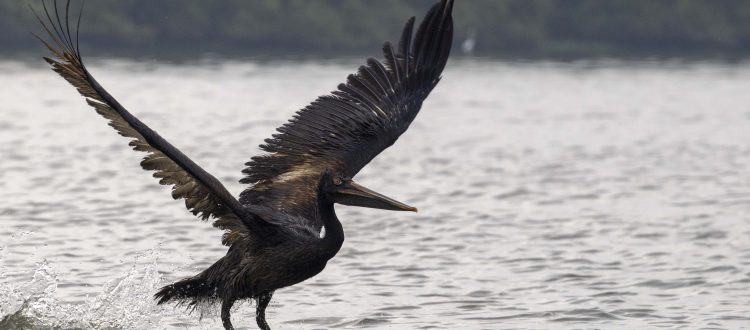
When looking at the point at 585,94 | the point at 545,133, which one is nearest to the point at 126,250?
the point at 545,133

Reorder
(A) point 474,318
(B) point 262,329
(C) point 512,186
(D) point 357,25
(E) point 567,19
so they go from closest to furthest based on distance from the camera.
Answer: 1. (B) point 262,329
2. (A) point 474,318
3. (C) point 512,186
4. (D) point 357,25
5. (E) point 567,19

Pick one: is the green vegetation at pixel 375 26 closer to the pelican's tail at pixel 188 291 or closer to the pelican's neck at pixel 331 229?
the pelican's tail at pixel 188 291

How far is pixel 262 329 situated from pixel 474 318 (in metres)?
1.44

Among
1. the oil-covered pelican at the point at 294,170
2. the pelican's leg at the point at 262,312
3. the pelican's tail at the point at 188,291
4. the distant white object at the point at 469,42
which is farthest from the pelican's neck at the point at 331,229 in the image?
the distant white object at the point at 469,42

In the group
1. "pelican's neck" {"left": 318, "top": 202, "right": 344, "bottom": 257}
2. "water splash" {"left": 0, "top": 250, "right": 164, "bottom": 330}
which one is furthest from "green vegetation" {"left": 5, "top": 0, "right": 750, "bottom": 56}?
"pelican's neck" {"left": 318, "top": 202, "right": 344, "bottom": 257}

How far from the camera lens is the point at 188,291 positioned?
302 inches

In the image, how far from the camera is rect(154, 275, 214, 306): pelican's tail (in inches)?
301

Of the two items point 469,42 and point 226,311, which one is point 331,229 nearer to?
point 226,311

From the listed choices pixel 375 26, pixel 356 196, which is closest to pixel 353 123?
pixel 356 196

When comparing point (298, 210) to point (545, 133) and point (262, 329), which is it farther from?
point (545, 133)

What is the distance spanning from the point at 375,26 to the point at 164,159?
45999 mm

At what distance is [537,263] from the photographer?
10.4m

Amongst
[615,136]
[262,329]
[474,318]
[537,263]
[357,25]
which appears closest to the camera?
[262,329]

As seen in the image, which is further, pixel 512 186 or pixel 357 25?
pixel 357 25
